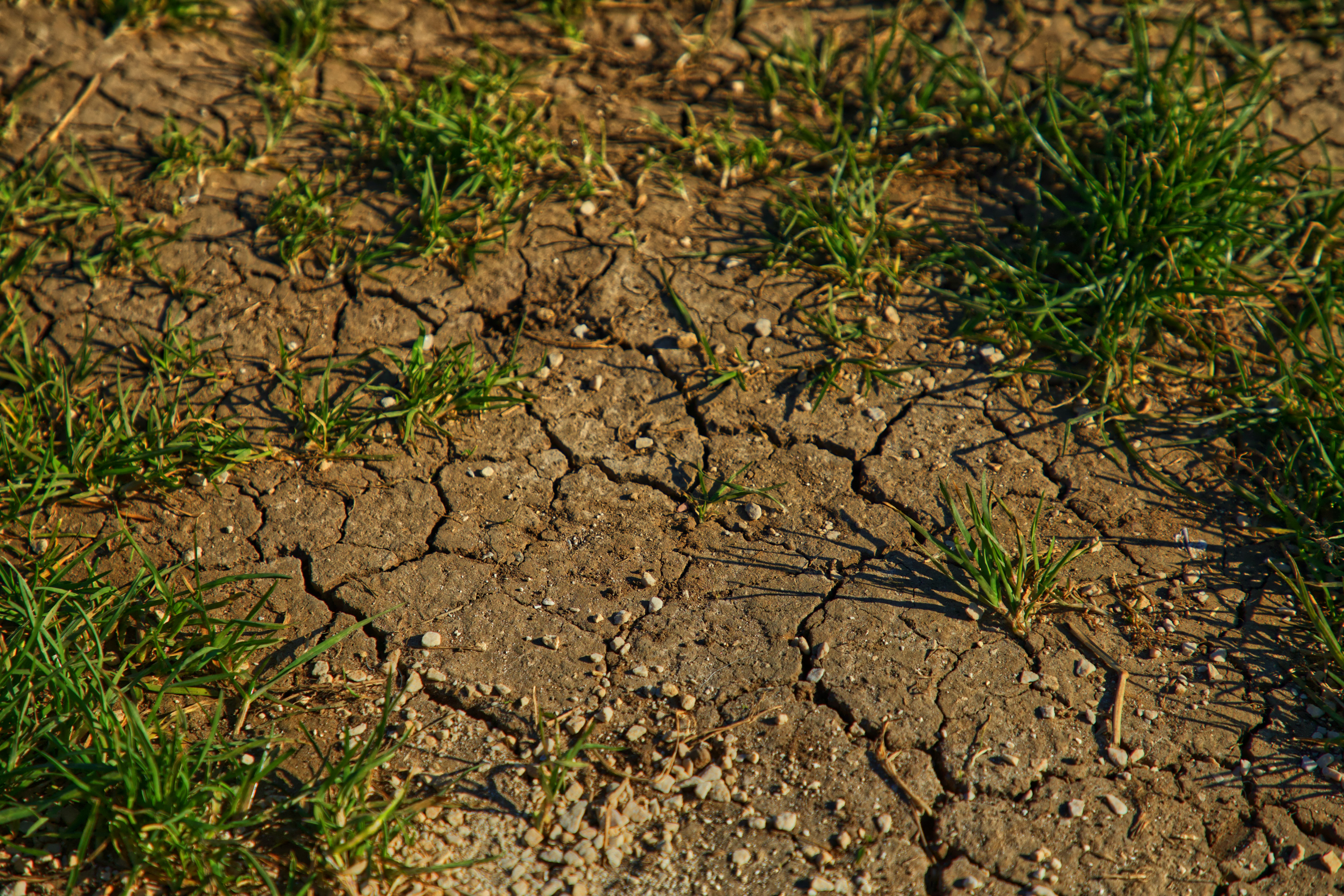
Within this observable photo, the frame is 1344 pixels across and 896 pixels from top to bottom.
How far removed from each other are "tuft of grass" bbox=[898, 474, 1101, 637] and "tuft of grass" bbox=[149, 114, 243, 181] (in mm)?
2680

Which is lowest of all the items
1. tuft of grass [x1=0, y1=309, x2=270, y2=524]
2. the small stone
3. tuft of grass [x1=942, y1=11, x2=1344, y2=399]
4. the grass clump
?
the small stone

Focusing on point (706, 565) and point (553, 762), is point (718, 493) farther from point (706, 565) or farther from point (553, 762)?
point (553, 762)

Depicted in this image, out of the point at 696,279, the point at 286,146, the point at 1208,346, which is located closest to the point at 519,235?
the point at 696,279

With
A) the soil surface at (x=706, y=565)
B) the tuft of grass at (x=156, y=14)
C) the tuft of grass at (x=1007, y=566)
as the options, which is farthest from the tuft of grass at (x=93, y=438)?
the tuft of grass at (x=1007, y=566)

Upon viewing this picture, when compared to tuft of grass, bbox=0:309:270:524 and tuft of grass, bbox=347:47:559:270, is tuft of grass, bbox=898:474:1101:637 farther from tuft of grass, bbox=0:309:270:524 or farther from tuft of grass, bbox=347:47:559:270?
tuft of grass, bbox=0:309:270:524

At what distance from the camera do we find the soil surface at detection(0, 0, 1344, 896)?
6.82ft

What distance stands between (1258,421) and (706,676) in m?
1.83

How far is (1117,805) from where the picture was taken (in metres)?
2.10

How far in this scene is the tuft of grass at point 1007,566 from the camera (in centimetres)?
240

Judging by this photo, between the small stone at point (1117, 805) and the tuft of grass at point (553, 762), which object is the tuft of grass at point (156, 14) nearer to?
the tuft of grass at point (553, 762)

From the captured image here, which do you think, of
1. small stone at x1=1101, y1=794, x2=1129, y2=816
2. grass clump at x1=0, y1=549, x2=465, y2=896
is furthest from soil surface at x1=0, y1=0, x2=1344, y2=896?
grass clump at x1=0, y1=549, x2=465, y2=896

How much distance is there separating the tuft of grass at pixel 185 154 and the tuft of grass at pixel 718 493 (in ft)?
6.86

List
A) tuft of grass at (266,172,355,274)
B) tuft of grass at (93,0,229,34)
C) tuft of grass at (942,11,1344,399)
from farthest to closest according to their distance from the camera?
tuft of grass at (93,0,229,34), tuft of grass at (266,172,355,274), tuft of grass at (942,11,1344,399)

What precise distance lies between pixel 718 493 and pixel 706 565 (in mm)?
233
